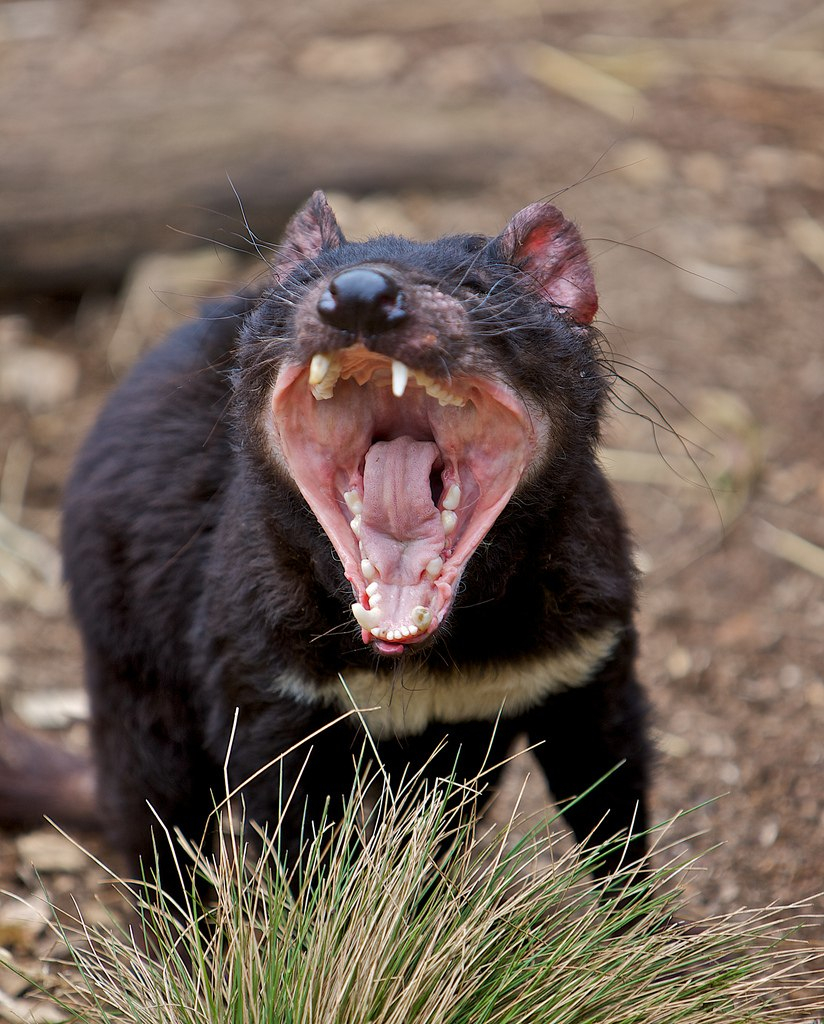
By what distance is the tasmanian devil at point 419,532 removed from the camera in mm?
2363

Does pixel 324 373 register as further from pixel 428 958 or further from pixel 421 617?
pixel 428 958

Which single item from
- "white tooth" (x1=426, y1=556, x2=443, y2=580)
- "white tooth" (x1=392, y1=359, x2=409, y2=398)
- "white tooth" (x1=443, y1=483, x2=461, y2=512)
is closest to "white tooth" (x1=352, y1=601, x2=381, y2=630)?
"white tooth" (x1=426, y1=556, x2=443, y2=580)

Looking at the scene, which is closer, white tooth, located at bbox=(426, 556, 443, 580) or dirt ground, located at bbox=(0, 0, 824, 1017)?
white tooth, located at bbox=(426, 556, 443, 580)

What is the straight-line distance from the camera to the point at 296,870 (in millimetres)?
2717

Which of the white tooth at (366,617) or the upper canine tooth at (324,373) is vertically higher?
the upper canine tooth at (324,373)

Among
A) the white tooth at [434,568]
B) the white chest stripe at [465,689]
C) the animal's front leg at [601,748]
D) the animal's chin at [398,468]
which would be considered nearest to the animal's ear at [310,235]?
the animal's chin at [398,468]

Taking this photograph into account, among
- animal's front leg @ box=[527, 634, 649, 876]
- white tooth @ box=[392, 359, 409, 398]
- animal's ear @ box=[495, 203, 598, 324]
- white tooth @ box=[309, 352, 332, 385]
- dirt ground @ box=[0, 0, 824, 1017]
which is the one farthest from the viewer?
dirt ground @ box=[0, 0, 824, 1017]

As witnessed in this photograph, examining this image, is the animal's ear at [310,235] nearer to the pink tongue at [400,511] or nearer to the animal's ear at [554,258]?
the animal's ear at [554,258]

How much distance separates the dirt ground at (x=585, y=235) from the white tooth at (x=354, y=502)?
55.0 inches

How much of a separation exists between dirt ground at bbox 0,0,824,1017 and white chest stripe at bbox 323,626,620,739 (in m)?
0.97

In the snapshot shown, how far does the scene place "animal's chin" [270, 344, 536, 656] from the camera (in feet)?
7.69

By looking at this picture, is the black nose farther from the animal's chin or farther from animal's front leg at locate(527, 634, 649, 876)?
animal's front leg at locate(527, 634, 649, 876)

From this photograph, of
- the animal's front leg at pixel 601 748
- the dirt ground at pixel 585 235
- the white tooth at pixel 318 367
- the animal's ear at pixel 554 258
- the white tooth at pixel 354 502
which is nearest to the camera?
the white tooth at pixel 318 367

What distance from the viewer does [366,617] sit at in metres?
2.28
